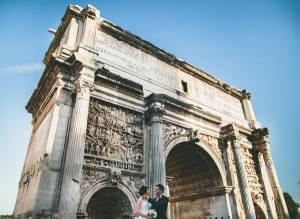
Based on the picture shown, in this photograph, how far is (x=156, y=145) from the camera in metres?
9.64

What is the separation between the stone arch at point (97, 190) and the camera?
23.9ft

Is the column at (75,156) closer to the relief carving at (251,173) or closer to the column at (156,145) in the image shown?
the column at (156,145)

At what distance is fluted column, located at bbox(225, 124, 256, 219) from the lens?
11995 mm

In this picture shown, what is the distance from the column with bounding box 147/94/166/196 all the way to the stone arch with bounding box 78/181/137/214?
0.88 meters

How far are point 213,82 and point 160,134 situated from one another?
7573 mm

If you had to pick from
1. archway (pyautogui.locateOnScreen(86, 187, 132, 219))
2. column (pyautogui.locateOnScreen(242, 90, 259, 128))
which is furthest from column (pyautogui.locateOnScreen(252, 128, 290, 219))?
archway (pyautogui.locateOnScreen(86, 187, 132, 219))

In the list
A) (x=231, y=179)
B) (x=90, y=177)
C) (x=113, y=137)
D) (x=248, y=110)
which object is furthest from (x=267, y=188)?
Answer: (x=90, y=177)

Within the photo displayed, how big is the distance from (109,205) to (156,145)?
289 centimetres

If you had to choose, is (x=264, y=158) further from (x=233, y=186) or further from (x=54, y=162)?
(x=54, y=162)

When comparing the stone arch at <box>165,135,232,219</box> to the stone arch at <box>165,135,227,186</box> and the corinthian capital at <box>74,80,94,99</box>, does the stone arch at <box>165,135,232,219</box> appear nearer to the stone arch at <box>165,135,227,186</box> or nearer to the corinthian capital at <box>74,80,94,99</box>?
the stone arch at <box>165,135,227,186</box>

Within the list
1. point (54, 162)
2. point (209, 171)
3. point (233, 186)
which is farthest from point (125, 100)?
point (233, 186)

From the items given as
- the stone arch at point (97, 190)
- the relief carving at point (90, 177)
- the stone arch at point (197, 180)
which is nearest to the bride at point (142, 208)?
the stone arch at point (97, 190)

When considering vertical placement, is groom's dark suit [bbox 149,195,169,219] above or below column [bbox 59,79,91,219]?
below

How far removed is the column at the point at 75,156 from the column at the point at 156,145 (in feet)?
9.75
